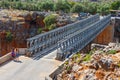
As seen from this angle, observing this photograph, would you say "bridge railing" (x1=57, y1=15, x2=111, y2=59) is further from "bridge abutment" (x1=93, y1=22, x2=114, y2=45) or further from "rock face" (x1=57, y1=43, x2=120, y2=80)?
"bridge abutment" (x1=93, y1=22, x2=114, y2=45)

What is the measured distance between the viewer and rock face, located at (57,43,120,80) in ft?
48.1

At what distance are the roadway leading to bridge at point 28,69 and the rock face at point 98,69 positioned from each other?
4416mm

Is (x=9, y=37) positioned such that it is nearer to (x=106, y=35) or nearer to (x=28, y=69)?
(x=106, y=35)

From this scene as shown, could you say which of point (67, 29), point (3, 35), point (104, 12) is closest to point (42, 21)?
point (3, 35)

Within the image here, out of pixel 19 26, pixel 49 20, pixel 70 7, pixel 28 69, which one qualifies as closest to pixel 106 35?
pixel 49 20

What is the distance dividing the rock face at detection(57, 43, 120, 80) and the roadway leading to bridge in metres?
4.42

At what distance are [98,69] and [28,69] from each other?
8.20 m

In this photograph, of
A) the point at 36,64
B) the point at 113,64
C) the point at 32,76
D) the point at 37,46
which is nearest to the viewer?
the point at 113,64

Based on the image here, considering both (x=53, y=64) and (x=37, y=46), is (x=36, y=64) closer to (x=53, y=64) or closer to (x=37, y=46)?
(x=53, y=64)

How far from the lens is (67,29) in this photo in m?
37.8

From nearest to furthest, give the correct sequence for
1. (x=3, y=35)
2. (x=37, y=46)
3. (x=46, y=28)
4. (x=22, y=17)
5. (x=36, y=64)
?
(x=36, y=64) → (x=37, y=46) → (x=3, y=35) → (x=46, y=28) → (x=22, y=17)

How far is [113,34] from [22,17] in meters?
18.5

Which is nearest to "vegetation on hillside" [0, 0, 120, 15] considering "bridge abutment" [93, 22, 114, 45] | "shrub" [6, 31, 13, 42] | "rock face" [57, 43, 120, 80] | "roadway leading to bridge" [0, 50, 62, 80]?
"bridge abutment" [93, 22, 114, 45]

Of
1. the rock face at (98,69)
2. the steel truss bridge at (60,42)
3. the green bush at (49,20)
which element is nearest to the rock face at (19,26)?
the green bush at (49,20)
